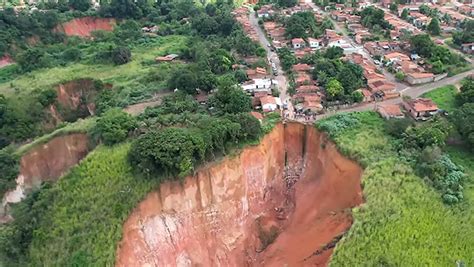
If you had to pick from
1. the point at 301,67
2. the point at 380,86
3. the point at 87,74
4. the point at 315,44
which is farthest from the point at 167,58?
the point at 380,86

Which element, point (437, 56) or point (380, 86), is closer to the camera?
point (380, 86)

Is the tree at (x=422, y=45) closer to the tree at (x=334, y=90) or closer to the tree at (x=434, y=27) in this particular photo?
the tree at (x=434, y=27)

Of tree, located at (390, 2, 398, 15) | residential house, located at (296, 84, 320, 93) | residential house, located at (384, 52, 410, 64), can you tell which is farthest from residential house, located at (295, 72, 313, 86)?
tree, located at (390, 2, 398, 15)

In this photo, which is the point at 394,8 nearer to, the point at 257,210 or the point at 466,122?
the point at 466,122

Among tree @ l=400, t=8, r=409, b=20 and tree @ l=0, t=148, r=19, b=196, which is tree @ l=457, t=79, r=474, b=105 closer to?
tree @ l=400, t=8, r=409, b=20

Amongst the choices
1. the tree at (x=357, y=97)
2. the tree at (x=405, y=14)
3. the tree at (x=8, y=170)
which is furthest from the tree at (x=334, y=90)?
the tree at (x=405, y=14)

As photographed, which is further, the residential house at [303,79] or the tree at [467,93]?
the residential house at [303,79]
